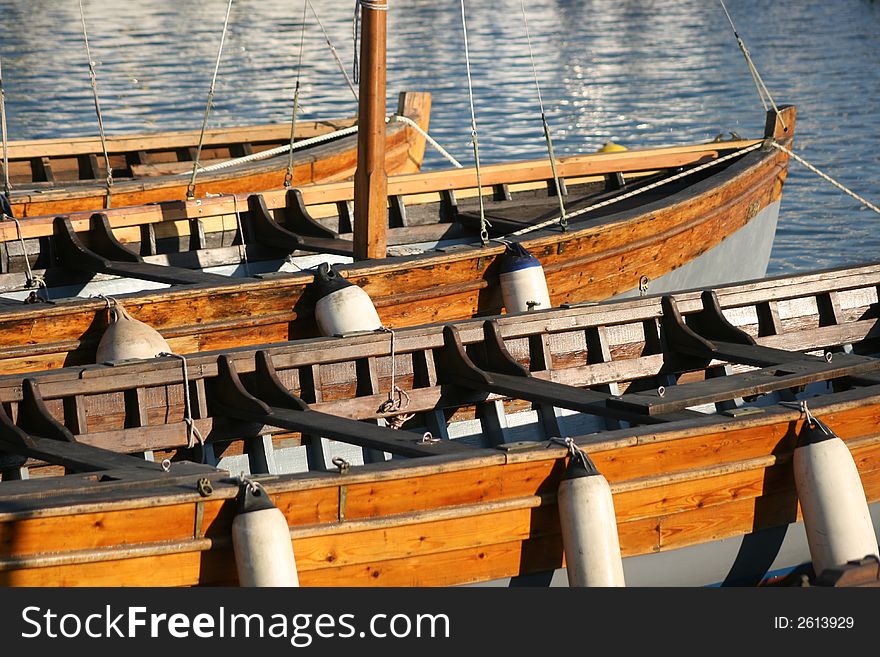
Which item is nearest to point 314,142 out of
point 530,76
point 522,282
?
point 522,282

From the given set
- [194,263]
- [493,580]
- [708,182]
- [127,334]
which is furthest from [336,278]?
[708,182]

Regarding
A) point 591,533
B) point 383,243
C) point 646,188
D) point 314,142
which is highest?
point 314,142

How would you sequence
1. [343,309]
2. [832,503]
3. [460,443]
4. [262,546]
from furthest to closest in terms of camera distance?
1. [343,309]
2. [460,443]
3. [832,503]
4. [262,546]

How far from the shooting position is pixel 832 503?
668cm

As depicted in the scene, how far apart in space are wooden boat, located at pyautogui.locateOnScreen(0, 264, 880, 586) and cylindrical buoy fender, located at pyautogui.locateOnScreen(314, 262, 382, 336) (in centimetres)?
71

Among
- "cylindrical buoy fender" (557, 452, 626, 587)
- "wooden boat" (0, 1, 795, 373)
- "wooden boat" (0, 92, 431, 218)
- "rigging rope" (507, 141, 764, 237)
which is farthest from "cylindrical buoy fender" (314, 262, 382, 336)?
"wooden boat" (0, 92, 431, 218)

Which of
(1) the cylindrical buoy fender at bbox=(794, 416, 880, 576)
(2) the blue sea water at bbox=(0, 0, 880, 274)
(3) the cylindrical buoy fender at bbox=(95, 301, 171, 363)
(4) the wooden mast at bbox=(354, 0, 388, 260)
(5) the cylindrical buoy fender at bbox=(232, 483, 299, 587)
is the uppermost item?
(2) the blue sea water at bbox=(0, 0, 880, 274)

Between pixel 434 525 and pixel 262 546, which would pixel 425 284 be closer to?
pixel 434 525

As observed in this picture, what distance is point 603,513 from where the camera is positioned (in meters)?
6.19

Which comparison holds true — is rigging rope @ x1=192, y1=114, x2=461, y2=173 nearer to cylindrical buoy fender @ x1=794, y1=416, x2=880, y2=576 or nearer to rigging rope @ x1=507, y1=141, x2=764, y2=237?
rigging rope @ x1=507, y1=141, x2=764, y2=237

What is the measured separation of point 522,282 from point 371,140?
1.66 m

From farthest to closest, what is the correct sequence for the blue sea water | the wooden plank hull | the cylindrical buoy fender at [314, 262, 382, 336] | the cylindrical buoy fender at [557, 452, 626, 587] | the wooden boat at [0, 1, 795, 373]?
the blue sea water, the wooden boat at [0, 1, 795, 373], the cylindrical buoy fender at [314, 262, 382, 336], the cylindrical buoy fender at [557, 452, 626, 587], the wooden plank hull

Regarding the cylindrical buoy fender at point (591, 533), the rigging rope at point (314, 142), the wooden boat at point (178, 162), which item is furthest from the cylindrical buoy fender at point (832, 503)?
the wooden boat at point (178, 162)

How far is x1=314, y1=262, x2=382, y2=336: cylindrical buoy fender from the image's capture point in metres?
8.66
